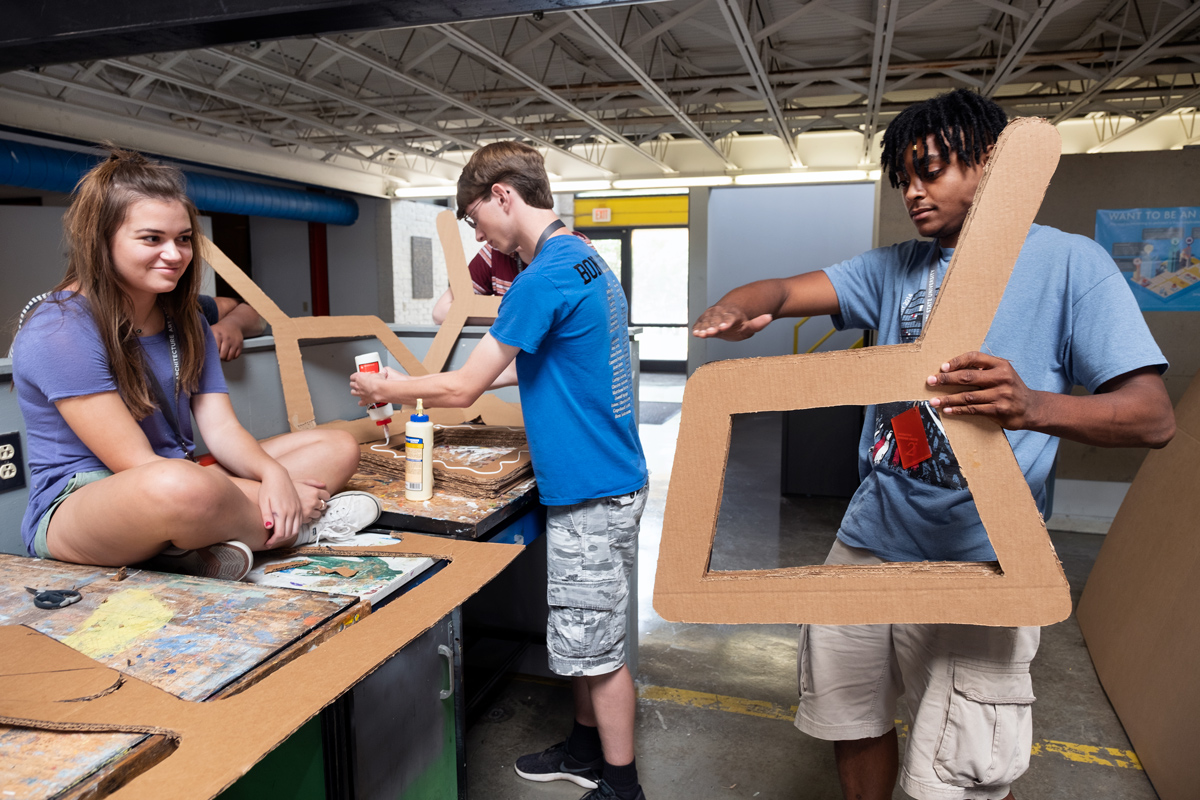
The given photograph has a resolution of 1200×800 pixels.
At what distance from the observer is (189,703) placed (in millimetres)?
815

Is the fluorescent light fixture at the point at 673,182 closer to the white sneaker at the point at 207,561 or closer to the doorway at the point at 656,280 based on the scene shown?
the doorway at the point at 656,280

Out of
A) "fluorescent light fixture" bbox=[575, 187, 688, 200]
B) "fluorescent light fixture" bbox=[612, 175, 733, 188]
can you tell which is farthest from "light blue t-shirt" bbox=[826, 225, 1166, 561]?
"fluorescent light fixture" bbox=[575, 187, 688, 200]

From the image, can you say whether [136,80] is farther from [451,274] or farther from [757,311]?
[757,311]

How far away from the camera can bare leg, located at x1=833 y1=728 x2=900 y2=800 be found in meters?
1.41

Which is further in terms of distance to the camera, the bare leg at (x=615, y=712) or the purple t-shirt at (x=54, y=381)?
the bare leg at (x=615, y=712)

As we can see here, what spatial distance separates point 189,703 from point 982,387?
38.5 inches

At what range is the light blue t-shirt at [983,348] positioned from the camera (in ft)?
3.52

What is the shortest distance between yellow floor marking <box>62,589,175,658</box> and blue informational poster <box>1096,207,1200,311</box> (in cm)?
433

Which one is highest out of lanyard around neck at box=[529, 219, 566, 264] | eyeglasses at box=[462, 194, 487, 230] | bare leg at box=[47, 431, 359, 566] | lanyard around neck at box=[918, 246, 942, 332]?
eyeglasses at box=[462, 194, 487, 230]

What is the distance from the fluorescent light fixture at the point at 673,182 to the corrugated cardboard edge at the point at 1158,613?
7.17m

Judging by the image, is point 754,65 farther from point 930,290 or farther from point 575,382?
point 930,290

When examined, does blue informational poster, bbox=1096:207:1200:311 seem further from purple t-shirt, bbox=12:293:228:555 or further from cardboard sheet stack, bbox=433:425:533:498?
purple t-shirt, bbox=12:293:228:555

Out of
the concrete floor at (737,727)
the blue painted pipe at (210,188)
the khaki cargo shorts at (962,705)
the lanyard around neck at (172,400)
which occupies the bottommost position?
the concrete floor at (737,727)

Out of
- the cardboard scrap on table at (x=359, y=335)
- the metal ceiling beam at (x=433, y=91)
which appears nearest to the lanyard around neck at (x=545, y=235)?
the cardboard scrap on table at (x=359, y=335)
